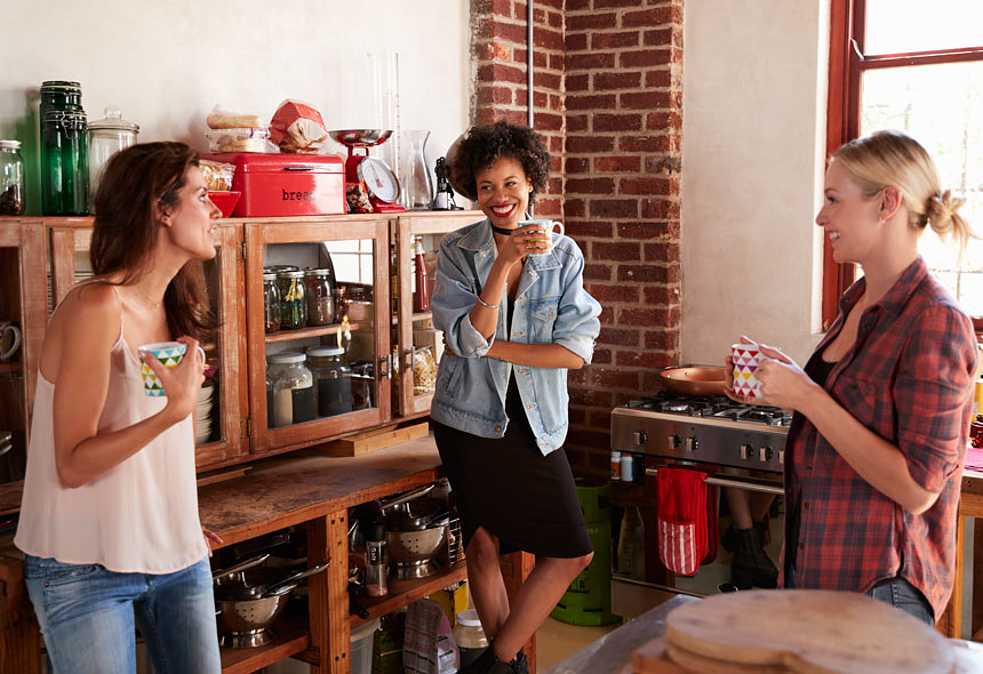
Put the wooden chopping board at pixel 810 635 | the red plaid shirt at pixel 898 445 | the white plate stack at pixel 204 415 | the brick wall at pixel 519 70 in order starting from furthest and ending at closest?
the brick wall at pixel 519 70 < the white plate stack at pixel 204 415 < the red plaid shirt at pixel 898 445 < the wooden chopping board at pixel 810 635

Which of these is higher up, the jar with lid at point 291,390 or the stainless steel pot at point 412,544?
the jar with lid at point 291,390

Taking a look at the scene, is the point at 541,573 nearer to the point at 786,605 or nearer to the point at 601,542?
the point at 601,542

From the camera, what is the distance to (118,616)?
2.08 m

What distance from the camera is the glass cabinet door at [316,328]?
306cm

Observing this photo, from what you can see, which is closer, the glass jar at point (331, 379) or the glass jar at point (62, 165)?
the glass jar at point (62, 165)

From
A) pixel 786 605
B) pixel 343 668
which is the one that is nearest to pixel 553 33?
pixel 343 668

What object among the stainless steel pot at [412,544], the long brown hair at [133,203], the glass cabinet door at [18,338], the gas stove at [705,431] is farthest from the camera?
the gas stove at [705,431]

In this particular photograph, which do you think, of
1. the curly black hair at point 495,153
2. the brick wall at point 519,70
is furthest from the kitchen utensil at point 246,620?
the brick wall at point 519,70

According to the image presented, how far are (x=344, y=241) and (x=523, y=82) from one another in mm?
1437

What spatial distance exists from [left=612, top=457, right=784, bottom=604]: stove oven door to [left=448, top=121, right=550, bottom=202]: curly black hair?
4.41 ft

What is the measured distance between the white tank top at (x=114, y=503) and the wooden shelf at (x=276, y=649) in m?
0.82

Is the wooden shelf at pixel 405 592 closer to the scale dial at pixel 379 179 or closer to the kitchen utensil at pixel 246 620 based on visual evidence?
the kitchen utensil at pixel 246 620

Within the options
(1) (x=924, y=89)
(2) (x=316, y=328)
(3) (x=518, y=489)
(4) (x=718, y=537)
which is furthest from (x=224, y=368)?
(1) (x=924, y=89)

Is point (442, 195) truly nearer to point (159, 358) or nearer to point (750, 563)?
point (750, 563)
